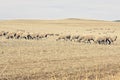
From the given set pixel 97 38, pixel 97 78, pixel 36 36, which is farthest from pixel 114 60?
pixel 36 36

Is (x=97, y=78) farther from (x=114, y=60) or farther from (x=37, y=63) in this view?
(x=114, y=60)

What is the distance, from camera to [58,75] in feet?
44.2

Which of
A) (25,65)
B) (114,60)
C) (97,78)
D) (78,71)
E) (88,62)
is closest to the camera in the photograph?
(97,78)

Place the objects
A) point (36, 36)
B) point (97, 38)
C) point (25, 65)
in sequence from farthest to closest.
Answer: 1. point (36, 36)
2. point (97, 38)
3. point (25, 65)

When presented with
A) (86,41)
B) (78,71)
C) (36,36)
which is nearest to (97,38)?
(86,41)

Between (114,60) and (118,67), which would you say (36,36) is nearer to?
(114,60)

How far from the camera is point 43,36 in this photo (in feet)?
125

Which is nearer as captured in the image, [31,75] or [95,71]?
[31,75]

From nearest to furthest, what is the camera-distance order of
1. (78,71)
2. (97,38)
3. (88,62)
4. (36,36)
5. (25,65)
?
(78,71), (25,65), (88,62), (97,38), (36,36)

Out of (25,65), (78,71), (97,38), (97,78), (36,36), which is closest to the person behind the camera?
(97,78)

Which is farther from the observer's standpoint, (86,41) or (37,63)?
(86,41)

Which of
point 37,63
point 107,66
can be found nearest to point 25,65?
point 37,63

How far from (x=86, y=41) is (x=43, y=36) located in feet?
23.0

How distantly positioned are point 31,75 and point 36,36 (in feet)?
79.3
